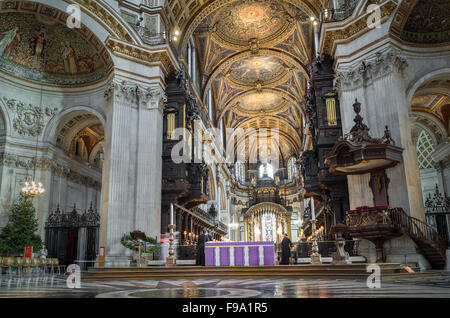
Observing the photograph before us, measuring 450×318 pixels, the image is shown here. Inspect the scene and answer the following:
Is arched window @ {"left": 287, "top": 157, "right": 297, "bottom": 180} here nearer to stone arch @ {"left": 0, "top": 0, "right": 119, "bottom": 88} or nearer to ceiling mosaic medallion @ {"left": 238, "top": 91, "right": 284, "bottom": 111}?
ceiling mosaic medallion @ {"left": 238, "top": 91, "right": 284, "bottom": 111}

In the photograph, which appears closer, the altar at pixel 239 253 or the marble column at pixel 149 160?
the altar at pixel 239 253

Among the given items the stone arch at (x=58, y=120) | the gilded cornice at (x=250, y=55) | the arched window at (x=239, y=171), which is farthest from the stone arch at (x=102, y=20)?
the arched window at (x=239, y=171)

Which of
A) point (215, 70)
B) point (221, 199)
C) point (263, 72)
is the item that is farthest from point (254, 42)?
point (221, 199)

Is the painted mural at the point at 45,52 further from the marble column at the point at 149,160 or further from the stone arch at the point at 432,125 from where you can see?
the stone arch at the point at 432,125

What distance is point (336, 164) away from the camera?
445 inches

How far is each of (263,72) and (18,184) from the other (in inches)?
759

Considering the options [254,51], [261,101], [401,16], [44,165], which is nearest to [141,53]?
[44,165]

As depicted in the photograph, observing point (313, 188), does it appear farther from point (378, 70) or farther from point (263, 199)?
point (263, 199)

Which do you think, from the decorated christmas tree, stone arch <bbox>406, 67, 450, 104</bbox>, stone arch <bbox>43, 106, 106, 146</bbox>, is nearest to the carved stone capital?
stone arch <bbox>43, 106, 106, 146</bbox>

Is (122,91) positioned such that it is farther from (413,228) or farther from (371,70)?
(413,228)

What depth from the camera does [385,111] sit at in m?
11.8

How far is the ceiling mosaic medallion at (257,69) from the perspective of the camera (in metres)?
26.7

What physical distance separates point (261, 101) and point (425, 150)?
1647 cm

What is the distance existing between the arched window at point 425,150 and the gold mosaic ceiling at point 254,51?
7.88 metres
